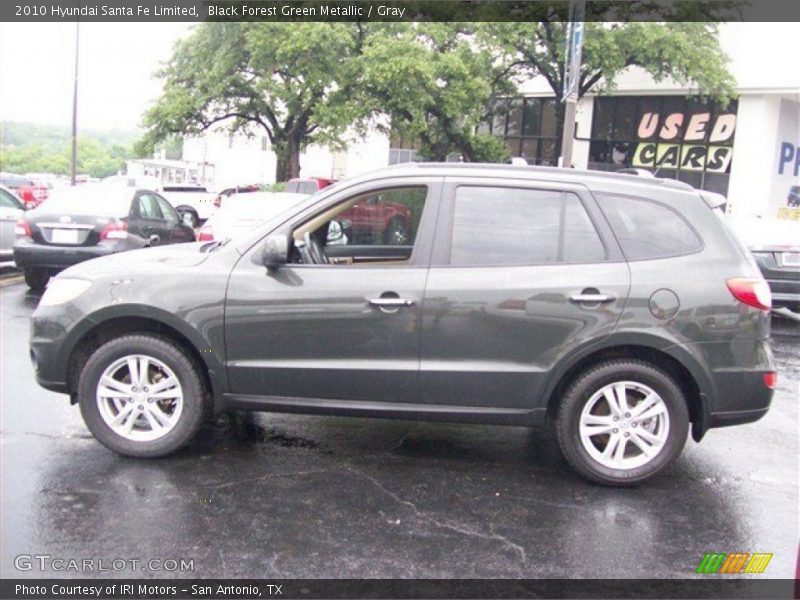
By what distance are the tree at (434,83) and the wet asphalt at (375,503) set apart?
16.7m

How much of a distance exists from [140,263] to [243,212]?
207 inches

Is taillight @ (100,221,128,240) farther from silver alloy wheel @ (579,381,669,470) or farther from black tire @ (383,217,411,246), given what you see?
silver alloy wheel @ (579,381,669,470)

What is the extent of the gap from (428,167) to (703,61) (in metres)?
19.0

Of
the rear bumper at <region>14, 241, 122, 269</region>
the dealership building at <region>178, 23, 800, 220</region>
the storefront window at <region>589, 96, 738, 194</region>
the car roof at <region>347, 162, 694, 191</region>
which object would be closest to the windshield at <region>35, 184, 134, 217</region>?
the rear bumper at <region>14, 241, 122, 269</region>

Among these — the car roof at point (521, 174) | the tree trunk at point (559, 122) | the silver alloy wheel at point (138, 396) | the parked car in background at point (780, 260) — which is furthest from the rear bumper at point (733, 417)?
the tree trunk at point (559, 122)

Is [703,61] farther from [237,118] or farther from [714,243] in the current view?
[714,243]

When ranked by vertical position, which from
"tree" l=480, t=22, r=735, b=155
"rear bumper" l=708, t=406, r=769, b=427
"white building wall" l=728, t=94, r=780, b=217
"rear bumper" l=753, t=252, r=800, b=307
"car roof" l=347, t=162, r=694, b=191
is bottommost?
"rear bumper" l=708, t=406, r=769, b=427

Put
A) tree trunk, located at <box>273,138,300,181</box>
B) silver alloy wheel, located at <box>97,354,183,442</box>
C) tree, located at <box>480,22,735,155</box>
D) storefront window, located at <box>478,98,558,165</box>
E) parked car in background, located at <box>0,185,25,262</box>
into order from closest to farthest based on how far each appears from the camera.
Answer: silver alloy wheel, located at <box>97,354,183,442</box>, parked car in background, located at <box>0,185,25,262</box>, tree, located at <box>480,22,735,155</box>, tree trunk, located at <box>273,138,300,181</box>, storefront window, located at <box>478,98,558,165</box>

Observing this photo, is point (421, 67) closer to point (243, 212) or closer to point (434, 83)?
point (434, 83)

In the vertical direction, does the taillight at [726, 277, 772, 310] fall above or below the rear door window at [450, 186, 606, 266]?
Answer: below

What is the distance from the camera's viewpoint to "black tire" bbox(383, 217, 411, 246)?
15.7ft

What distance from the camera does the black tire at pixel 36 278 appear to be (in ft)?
34.6

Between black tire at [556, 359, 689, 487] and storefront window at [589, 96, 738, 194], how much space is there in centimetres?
2169

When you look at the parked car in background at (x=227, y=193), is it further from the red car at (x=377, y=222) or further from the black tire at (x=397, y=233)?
the black tire at (x=397, y=233)
